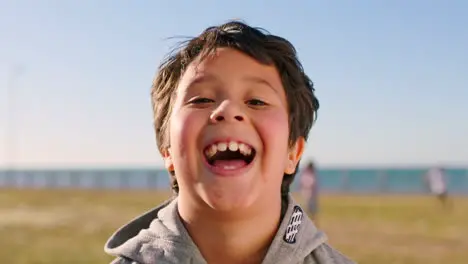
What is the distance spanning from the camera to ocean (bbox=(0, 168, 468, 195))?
39.9 m

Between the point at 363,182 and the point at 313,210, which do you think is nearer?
the point at 313,210

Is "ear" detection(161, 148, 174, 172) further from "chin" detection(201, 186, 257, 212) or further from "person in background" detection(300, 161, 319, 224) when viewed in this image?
"person in background" detection(300, 161, 319, 224)

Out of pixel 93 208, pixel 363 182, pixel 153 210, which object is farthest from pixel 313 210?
pixel 363 182

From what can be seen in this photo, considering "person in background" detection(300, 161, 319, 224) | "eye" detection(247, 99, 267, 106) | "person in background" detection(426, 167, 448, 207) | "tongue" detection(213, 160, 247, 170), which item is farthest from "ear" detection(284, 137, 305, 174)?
"person in background" detection(426, 167, 448, 207)

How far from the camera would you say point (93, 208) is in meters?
26.6

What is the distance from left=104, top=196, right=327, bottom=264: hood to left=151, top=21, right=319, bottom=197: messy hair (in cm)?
19

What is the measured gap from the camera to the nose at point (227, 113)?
8.84ft

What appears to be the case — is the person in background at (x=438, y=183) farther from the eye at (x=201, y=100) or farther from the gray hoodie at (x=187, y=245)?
the eye at (x=201, y=100)

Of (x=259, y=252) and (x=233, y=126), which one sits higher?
(x=233, y=126)

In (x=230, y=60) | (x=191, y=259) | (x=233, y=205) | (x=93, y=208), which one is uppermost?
(x=93, y=208)

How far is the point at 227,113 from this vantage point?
270cm

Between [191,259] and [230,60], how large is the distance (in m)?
0.81

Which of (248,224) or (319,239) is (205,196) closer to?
(248,224)

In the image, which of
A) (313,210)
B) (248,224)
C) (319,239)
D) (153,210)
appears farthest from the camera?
(313,210)
